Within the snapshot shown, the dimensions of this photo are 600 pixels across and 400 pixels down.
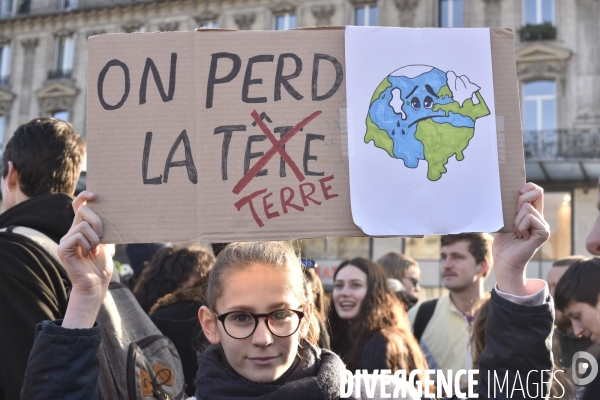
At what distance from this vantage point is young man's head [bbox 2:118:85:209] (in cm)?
265

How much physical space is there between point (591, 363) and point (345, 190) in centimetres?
161

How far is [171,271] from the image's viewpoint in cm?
397

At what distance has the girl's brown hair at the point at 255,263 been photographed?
7.43 feet

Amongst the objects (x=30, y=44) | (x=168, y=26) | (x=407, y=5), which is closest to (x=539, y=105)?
(x=407, y=5)

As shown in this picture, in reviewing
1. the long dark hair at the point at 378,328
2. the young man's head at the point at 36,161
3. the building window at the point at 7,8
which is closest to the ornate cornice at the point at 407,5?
the building window at the point at 7,8

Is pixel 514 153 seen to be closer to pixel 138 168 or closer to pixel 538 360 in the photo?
pixel 538 360

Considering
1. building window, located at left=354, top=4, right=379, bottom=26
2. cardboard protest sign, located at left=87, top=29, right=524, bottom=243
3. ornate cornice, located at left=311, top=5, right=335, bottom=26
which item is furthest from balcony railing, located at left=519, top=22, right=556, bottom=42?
cardboard protest sign, located at left=87, top=29, right=524, bottom=243

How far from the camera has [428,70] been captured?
6.87 ft

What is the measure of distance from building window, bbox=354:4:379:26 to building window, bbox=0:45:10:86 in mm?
13414

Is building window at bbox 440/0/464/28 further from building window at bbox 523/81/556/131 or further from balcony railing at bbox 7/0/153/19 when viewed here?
balcony railing at bbox 7/0/153/19

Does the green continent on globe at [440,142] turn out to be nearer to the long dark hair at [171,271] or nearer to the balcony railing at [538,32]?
the long dark hair at [171,271]

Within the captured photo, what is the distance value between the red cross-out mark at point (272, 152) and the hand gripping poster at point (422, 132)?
152mm

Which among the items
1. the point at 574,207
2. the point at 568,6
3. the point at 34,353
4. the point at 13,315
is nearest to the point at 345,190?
the point at 34,353

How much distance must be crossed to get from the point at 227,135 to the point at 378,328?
7.28ft
